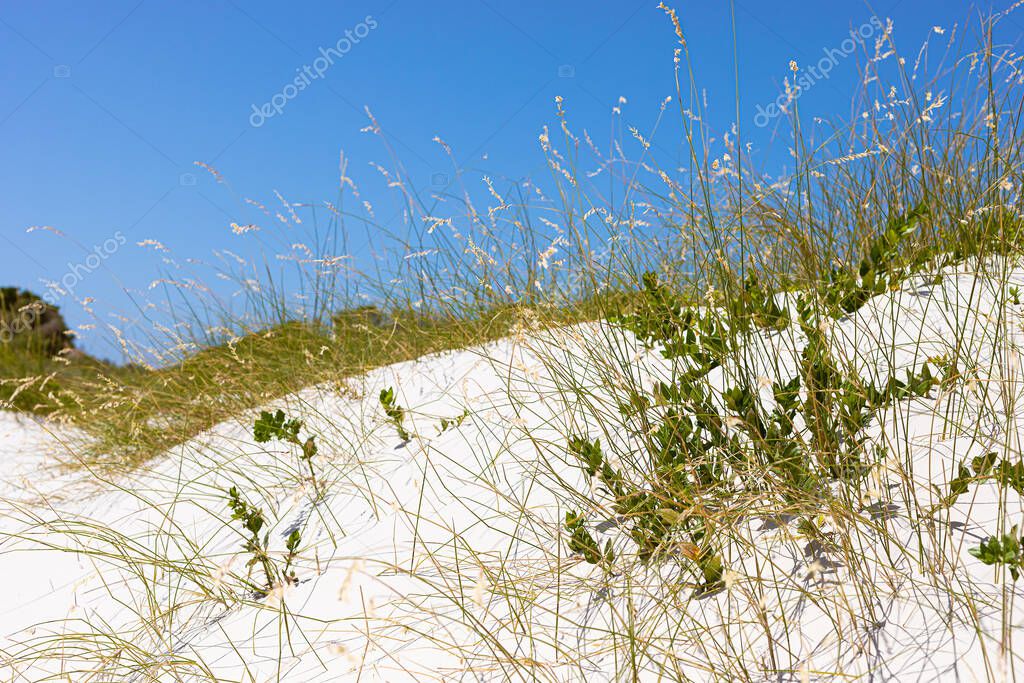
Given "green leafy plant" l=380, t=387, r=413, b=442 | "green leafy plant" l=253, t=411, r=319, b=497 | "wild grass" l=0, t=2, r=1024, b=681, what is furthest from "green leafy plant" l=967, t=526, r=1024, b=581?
"green leafy plant" l=253, t=411, r=319, b=497

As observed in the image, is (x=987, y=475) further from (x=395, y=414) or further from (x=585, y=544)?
(x=395, y=414)

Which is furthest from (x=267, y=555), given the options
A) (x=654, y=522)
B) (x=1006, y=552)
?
(x=1006, y=552)

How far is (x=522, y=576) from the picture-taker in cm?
210

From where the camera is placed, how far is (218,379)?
16.3 feet

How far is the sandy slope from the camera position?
1.60 metres

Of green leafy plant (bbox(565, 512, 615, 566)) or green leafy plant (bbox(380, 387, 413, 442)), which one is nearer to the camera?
green leafy plant (bbox(565, 512, 615, 566))

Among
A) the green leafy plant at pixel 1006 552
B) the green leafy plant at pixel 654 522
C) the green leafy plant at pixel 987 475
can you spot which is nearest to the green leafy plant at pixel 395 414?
the green leafy plant at pixel 654 522

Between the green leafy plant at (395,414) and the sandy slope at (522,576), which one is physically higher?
the green leafy plant at (395,414)

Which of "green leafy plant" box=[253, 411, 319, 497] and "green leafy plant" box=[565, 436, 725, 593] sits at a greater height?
"green leafy plant" box=[253, 411, 319, 497]

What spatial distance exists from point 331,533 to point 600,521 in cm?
110

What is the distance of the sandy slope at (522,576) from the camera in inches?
Result: 62.9

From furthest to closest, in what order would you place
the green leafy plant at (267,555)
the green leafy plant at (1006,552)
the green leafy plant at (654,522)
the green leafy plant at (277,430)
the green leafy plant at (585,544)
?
the green leafy plant at (277,430)
the green leafy plant at (267,555)
the green leafy plant at (585,544)
the green leafy plant at (654,522)
the green leafy plant at (1006,552)

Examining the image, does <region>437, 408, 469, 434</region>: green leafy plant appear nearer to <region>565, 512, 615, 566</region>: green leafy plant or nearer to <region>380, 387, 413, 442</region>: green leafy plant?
<region>380, 387, 413, 442</region>: green leafy plant

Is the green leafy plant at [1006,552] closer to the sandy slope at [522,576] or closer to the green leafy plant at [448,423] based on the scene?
the sandy slope at [522,576]
